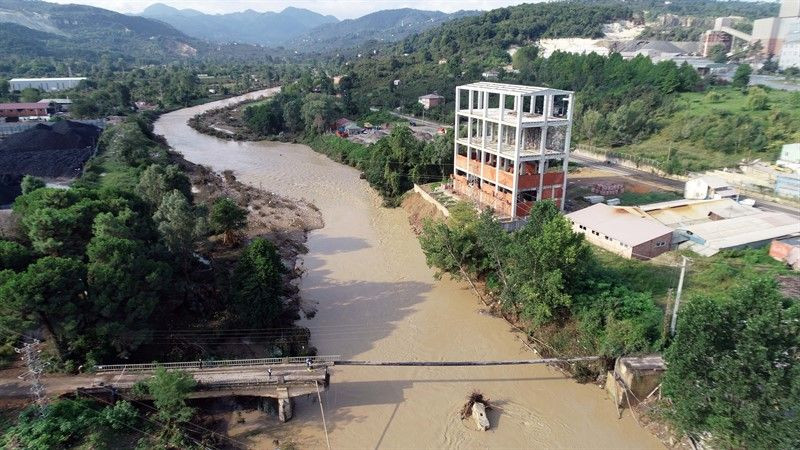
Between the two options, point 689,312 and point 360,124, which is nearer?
point 689,312

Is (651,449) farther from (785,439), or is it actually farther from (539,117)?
(539,117)

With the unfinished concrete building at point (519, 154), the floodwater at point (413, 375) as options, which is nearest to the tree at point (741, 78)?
the unfinished concrete building at point (519, 154)

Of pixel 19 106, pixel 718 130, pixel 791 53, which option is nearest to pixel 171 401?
pixel 718 130

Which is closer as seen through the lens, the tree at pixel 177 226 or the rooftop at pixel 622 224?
the tree at pixel 177 226

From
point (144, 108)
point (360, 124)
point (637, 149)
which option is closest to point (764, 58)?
point (637, 149)

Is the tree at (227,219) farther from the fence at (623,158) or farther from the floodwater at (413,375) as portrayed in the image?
the fence at (623,158)

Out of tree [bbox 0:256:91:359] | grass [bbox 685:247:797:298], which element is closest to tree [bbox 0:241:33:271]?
tree [bbox 0:256:91:359]

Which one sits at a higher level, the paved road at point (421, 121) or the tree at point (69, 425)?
the paved road at point (421, 121)
